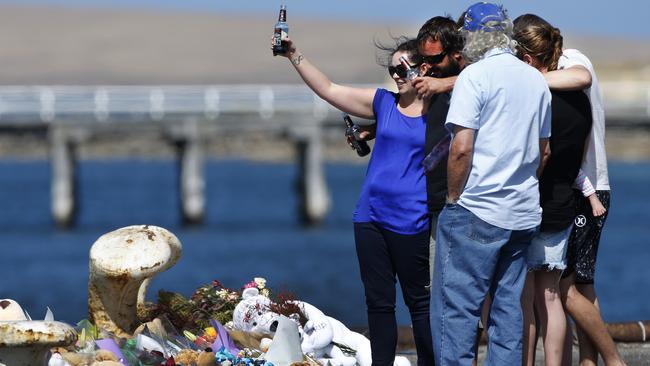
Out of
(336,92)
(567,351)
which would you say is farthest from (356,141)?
(567,351)

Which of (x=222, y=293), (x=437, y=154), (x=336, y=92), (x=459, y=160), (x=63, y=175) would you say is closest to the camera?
(x=459, y=160)

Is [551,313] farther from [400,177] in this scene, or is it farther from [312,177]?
[312,177]

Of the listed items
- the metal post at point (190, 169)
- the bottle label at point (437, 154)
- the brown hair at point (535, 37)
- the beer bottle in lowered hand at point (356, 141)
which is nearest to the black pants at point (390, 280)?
the bottle label at point (437, 154)

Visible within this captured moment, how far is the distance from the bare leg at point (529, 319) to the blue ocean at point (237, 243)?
130cm

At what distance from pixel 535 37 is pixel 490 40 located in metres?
0.45

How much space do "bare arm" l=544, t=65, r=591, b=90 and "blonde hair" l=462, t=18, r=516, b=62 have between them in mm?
394

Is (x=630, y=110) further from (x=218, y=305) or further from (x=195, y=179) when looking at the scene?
(x=218, y=305)

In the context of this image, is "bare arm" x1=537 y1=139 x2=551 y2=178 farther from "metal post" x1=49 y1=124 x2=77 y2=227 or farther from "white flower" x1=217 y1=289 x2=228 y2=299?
"metal post" x1=49 y1=124 x2=77 y2=227

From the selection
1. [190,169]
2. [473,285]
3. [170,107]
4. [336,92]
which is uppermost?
[336,92]

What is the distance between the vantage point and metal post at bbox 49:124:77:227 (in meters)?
39.7

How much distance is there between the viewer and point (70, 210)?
4150 centimetres

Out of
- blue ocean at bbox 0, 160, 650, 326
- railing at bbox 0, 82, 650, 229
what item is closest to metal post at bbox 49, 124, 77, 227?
railing at bbox 0, 82, 650, 229

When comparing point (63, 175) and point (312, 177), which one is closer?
point (63, 175)

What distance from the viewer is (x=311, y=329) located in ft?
→ 21.6
